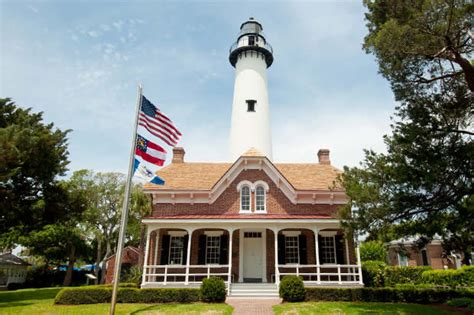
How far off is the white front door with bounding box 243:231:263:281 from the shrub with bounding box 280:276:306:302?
13.0ft

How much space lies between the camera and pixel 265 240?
18.1m

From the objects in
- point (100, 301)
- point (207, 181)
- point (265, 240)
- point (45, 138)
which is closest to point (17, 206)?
point (45, 138)

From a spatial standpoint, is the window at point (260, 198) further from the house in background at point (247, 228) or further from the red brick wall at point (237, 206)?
the red brick wall at point (237, 206)

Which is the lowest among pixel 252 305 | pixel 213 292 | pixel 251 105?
pixel 252 305

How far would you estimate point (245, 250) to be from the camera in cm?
1805

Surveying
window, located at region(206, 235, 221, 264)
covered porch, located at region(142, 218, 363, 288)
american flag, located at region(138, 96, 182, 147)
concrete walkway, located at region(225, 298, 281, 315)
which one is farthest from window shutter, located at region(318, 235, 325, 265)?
american flag, located at region(138, 96, 182, 147)

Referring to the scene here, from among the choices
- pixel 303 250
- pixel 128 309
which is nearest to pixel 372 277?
pixel 303 250

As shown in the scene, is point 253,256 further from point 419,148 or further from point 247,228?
point 419,148

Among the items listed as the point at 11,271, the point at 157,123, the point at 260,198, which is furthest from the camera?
the point at 11,271

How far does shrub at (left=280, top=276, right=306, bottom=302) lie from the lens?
1359cm

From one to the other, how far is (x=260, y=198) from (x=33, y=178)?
1273 centimetres

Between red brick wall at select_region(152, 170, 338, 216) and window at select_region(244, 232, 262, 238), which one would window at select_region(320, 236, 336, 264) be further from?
window at select_region(244, 232, 262, 238)

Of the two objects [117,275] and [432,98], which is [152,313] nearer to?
[117,275]

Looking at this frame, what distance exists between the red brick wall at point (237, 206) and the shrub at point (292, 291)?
5224 millimetres
